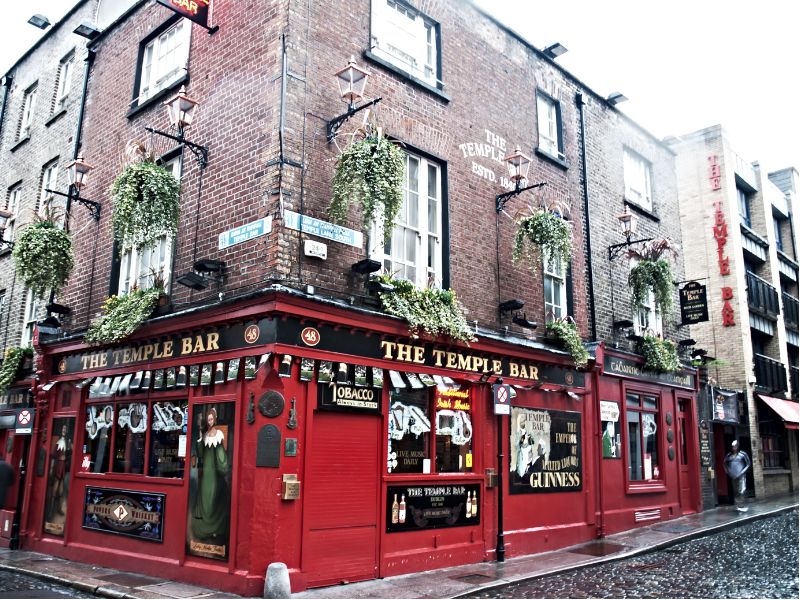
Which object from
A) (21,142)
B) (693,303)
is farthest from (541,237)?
(21,142)

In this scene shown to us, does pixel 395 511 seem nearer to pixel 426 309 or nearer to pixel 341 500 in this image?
pixel 341 500

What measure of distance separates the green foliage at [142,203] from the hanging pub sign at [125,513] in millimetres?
3875

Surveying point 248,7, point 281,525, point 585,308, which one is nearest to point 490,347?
point 585,308

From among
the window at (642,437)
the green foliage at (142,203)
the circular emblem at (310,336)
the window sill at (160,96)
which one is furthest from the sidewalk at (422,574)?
the window sill at (160,96)

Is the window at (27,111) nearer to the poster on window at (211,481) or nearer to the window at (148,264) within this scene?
the window at (148,264)

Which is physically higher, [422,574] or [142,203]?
[142,203]

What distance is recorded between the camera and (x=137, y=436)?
11164mm

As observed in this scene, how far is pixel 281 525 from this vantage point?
8.81 meters

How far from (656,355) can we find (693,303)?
2631 millimetres

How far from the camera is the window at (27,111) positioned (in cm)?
1728

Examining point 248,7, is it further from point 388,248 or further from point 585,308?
point 585,308

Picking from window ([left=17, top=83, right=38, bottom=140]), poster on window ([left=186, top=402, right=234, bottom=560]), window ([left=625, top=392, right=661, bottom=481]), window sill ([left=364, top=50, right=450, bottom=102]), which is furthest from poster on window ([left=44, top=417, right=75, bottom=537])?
window ([left=625, top=392, right=661, bottom=481])

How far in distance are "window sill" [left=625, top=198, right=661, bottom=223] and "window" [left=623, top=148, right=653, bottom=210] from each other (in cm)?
12

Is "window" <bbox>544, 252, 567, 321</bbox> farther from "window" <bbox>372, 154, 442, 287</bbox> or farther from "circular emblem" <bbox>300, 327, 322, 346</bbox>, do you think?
"circular emblem" <bbox>300, 327, 322, 346</bbox>
